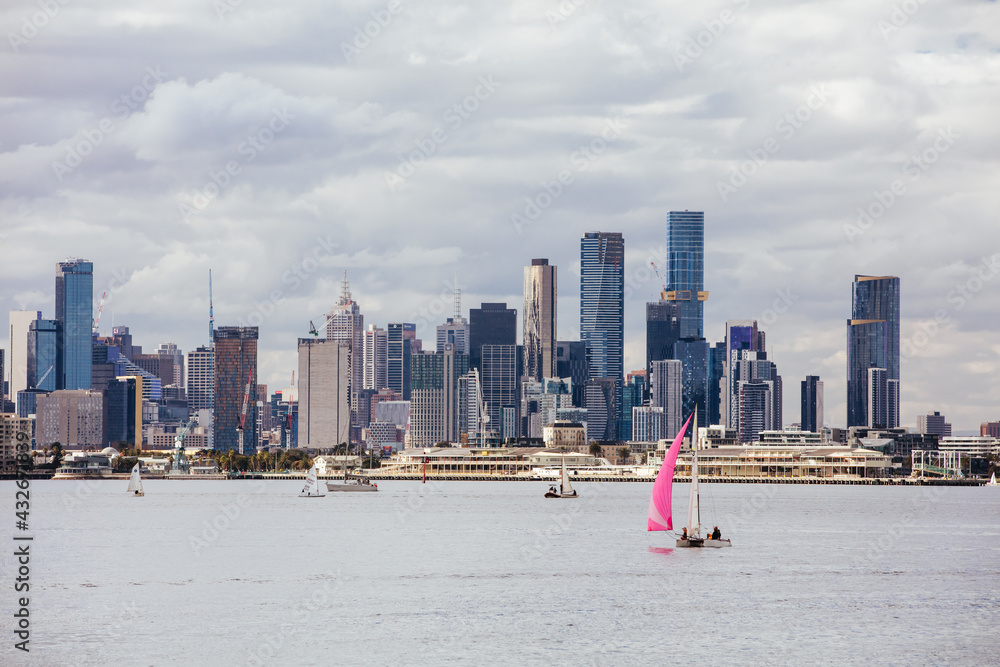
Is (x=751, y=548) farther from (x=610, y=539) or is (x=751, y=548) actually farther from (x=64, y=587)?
(x=64, y=587)

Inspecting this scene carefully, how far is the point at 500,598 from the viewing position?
86.9 m

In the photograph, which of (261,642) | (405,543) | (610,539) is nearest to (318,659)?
(261,642)

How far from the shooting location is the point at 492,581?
96438 mm

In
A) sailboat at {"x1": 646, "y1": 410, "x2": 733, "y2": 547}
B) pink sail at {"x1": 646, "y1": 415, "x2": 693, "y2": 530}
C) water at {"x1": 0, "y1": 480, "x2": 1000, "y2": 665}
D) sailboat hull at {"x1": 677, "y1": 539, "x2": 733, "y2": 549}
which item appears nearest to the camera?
water at {"x1": 0, "y1": 480, "x2": 1000, "y2": 665}

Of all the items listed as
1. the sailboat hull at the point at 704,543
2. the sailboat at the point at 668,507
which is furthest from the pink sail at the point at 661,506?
the sailboat hull at the point at 704,543

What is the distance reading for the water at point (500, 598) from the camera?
223ft

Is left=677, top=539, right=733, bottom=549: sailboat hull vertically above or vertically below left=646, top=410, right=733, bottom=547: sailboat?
below

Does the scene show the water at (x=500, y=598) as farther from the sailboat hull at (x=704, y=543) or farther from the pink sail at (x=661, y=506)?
the pink sail at (x=661, y=506)

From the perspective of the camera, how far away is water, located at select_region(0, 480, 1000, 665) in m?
67.9

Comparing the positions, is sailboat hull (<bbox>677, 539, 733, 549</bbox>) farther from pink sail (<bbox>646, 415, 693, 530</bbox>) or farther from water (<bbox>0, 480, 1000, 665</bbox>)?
pink sail (<bbox>646, 415, 693, 530</bbox>)

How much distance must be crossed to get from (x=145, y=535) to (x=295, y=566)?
131 feet

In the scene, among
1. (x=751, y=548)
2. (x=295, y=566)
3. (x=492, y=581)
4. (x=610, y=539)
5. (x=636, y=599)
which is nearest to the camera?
(x=636, y=599)

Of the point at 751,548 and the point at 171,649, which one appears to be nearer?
the point at 171,649

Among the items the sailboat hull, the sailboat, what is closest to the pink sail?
the sailboat
